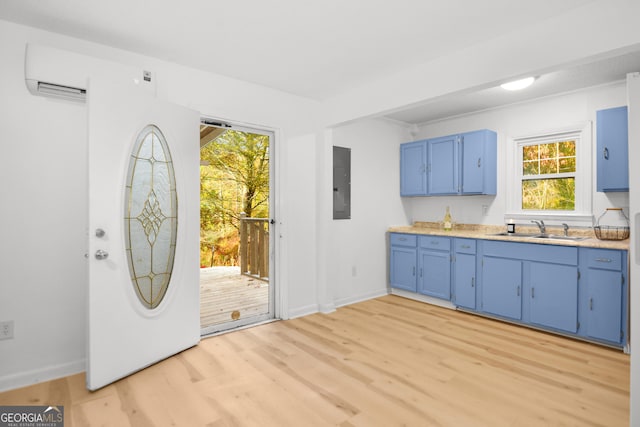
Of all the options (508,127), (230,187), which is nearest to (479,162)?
(508,127)

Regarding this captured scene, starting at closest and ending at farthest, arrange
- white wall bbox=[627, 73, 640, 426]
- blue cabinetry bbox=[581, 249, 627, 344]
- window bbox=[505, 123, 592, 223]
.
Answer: white wall bbox=[627, 73, 640, 426] → blue cabinetry bbox=[581, 249, 627, 344] → window bbox=[505, 123, 592, 223]

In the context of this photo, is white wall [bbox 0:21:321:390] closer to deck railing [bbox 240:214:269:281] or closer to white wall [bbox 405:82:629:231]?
deck railing [bbox 240:214:269:281]

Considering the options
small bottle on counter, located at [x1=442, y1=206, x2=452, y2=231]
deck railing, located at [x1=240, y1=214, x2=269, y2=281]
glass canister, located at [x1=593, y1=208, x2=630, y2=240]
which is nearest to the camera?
glass canister, located at [x1=593, y1=208, x2=630, y2=240]

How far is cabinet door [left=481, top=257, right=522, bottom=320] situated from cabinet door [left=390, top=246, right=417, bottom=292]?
37.0 inches

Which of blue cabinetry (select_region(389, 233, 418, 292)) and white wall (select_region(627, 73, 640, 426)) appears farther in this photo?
blue cabinetry (select_region(389, 233, 418, 292))

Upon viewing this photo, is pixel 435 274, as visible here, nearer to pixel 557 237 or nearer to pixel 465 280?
pixel 465 280

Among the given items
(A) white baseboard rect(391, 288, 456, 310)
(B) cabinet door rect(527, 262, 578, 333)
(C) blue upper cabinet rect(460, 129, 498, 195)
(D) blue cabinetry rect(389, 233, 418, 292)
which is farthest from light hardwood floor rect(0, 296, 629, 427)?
(C) blue upper cabinet rect(460, 129, 498, 195)

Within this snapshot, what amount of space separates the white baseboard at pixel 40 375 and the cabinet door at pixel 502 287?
12.5ft

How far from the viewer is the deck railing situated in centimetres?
540

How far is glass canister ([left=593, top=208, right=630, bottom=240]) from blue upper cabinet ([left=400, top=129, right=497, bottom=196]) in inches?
44.0

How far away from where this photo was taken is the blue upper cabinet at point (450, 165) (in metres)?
4.11

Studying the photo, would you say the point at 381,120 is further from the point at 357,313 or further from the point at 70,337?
the point at 70,337

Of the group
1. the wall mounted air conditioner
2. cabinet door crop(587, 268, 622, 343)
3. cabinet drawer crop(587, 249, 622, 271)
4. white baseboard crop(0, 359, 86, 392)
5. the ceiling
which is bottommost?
white baseboard crop(0, 359, 86, 392)

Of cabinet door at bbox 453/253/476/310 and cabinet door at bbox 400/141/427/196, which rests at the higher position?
cabinet door at bbox 400/141/427/196
